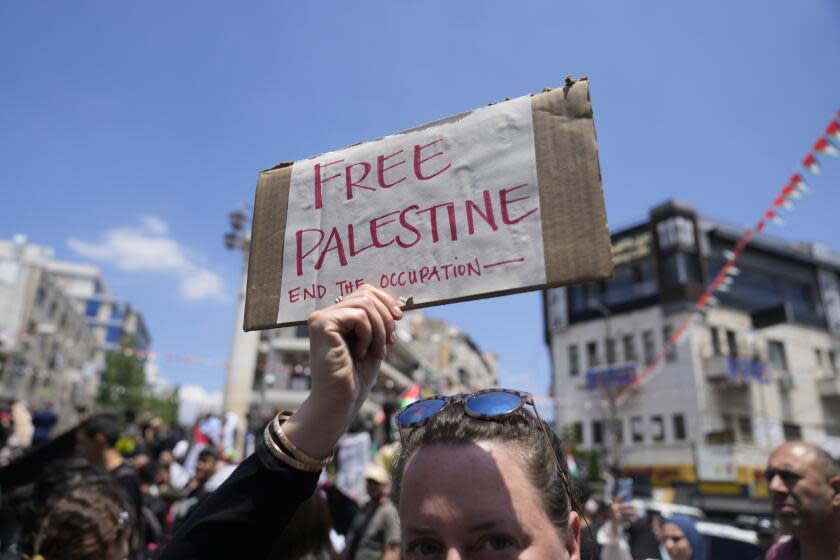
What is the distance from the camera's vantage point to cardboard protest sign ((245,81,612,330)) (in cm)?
142

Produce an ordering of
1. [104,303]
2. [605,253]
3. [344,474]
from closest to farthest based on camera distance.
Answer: [605,253] < [344,474] < [104,303]

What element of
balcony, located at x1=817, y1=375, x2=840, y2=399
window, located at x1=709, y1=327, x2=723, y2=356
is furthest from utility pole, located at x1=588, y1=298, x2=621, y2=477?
balcony, located at x1=817, y1=375, x2=840, y2=399

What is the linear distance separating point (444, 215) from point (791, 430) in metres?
38.9

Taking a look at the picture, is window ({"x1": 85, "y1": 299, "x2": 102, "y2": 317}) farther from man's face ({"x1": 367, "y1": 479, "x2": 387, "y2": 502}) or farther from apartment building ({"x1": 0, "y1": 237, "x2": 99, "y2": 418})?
man's face ({"x1": 367, "y1": 479, "x2": 387, "y2": 502})

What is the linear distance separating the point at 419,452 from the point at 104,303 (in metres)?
90.8

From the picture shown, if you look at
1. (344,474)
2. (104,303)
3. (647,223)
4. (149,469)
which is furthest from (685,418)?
(104,303)

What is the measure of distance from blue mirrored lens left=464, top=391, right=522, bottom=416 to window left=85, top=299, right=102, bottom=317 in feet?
294

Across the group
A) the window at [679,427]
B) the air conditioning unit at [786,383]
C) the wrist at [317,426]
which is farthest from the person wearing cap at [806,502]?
the air conditioning unit at [786,383]

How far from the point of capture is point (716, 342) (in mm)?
33875

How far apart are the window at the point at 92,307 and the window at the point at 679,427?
74940 mm

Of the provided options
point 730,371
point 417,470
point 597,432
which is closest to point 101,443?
point 417,470

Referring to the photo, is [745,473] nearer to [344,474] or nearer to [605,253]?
[344,474]

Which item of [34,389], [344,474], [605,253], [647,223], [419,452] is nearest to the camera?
[605,253]

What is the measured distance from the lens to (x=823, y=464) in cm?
285
